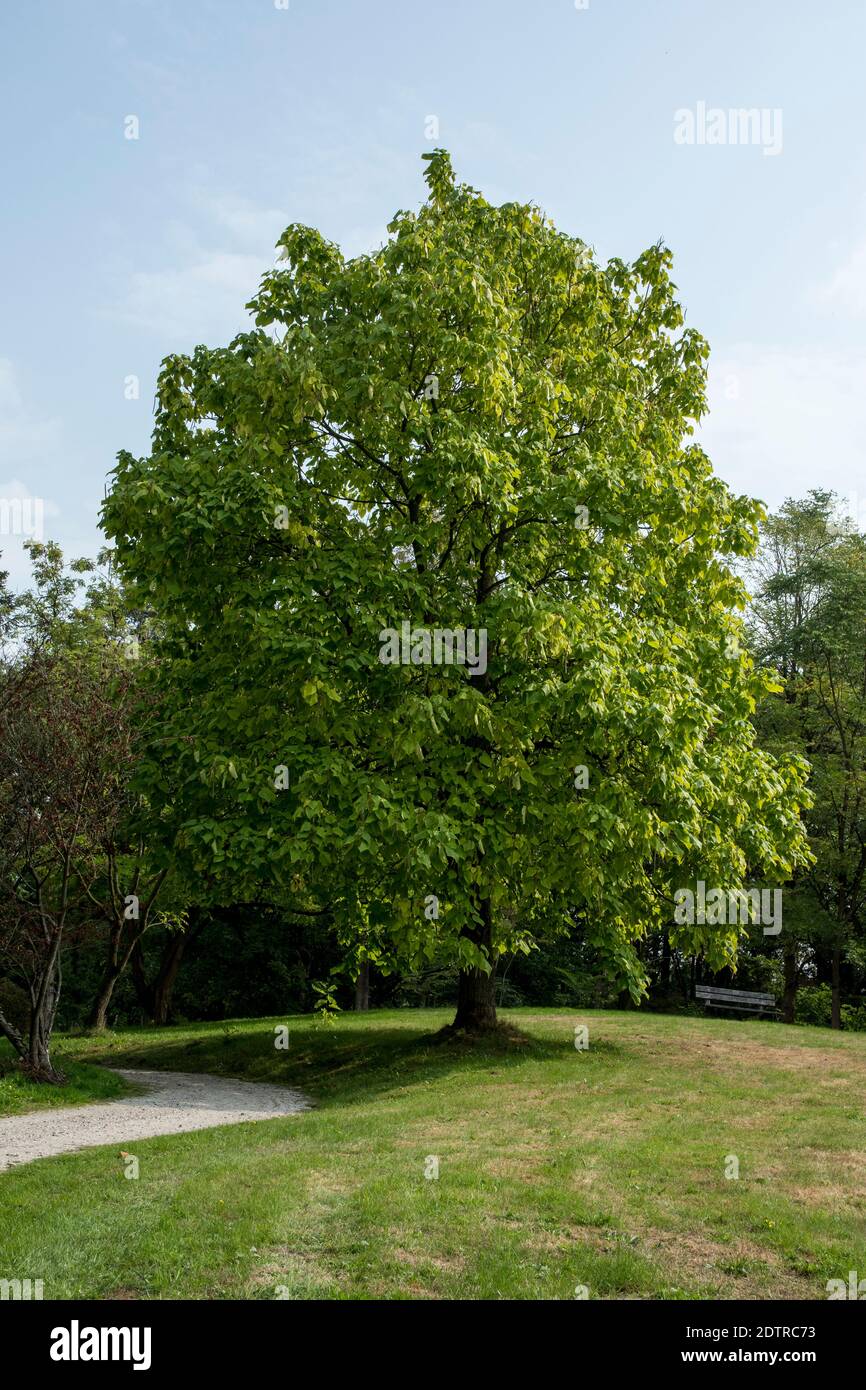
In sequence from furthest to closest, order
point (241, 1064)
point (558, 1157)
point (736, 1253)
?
1. point (241, 1064)
2. point (558, 1157)
3. point (736, 1253)

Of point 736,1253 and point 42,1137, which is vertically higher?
point 736,1253

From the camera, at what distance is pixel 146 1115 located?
12.2 meters

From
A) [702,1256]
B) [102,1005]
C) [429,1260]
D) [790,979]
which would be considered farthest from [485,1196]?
[790,979]

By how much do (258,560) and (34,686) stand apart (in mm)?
3439

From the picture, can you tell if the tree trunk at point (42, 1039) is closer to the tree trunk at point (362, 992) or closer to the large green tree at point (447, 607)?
the large green tree at point (447, 607)

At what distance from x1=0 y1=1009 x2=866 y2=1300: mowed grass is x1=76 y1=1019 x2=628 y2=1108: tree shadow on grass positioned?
268 millimetres

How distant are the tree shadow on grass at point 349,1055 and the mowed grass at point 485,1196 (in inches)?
10.6

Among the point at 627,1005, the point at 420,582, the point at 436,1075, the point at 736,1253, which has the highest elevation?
the point at 420,582

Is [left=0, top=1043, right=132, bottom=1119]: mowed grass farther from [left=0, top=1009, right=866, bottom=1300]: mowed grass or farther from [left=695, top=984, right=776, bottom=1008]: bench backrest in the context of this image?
[left=695, top=984, right=776, bottom=1008]: bench backrest

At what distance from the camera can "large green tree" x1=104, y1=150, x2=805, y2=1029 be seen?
1229cm

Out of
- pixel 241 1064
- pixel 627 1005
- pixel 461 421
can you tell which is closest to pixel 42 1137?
pixel 241 1064

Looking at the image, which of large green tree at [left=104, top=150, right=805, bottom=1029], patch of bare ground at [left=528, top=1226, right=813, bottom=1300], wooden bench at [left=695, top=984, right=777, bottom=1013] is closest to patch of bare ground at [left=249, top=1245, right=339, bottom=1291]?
patch of bare ground at [left=528, top=1226, right=813, bottom=1300]
